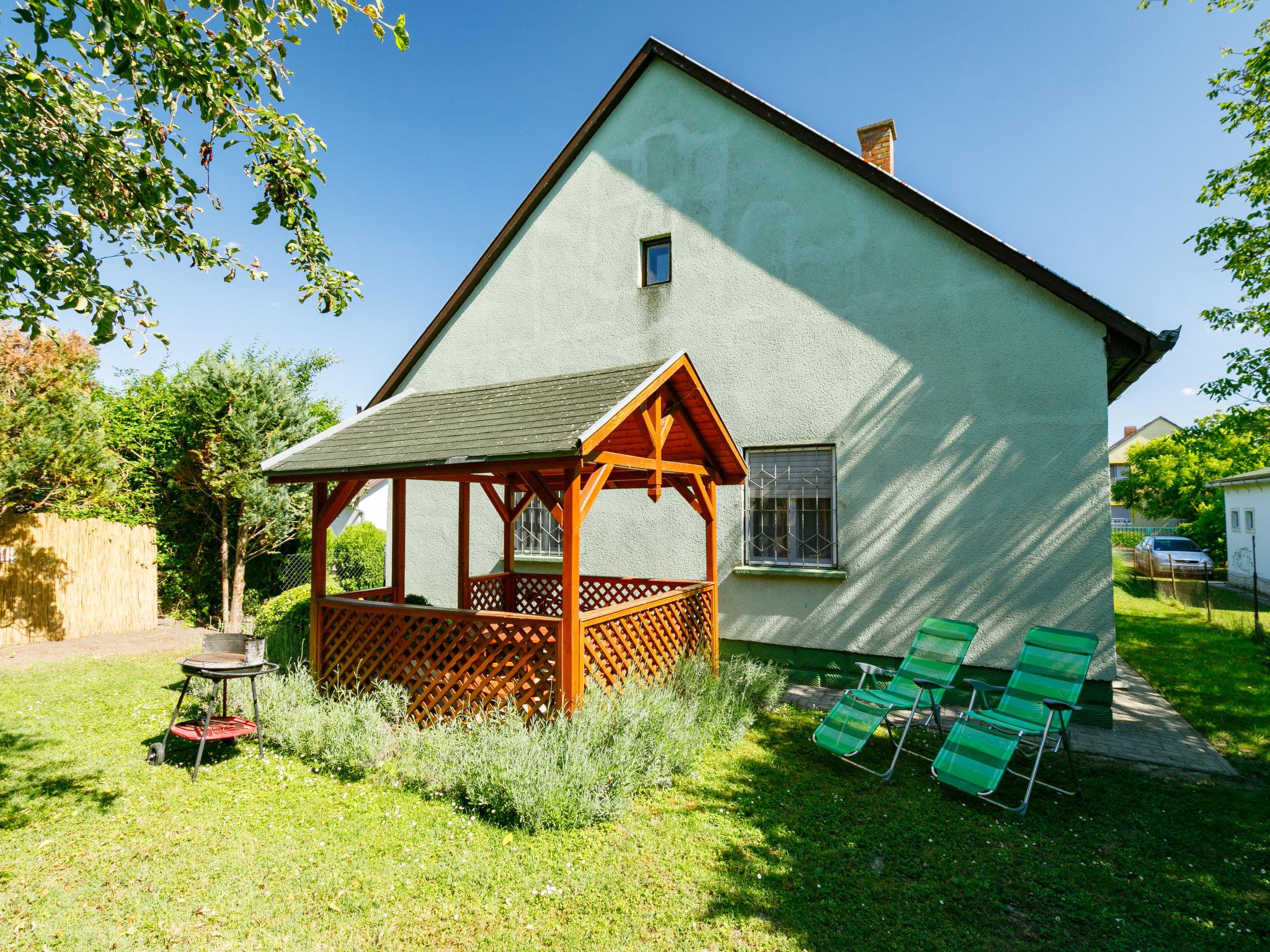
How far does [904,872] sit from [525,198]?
1095 centimetres

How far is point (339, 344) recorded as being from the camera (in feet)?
92.8

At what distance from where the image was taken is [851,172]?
340 inches

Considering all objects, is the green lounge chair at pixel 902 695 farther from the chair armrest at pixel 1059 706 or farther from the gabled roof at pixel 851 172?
the gabled roof at pixel 851 172

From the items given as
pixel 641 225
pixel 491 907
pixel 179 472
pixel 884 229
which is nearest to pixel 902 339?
pixel 884 229

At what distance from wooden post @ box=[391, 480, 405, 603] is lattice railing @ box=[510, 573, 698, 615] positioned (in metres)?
1.99

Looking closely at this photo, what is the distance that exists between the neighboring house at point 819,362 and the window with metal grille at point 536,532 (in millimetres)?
61

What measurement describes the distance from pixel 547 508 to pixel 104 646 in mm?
9573

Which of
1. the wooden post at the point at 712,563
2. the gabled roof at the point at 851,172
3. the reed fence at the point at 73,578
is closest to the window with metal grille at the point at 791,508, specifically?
the wooden post at the point at 712,563

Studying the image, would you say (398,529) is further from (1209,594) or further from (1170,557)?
(1170,557)

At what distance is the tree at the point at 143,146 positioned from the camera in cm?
369

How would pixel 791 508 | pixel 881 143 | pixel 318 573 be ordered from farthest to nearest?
pixel 881 143
pixel 791 508
pixel 318 573

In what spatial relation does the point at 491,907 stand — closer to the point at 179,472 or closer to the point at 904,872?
the point at 904,872

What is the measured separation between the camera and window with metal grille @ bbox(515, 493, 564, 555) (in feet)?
35.3

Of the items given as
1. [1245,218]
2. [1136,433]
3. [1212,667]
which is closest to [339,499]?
Result: [1212,667]
